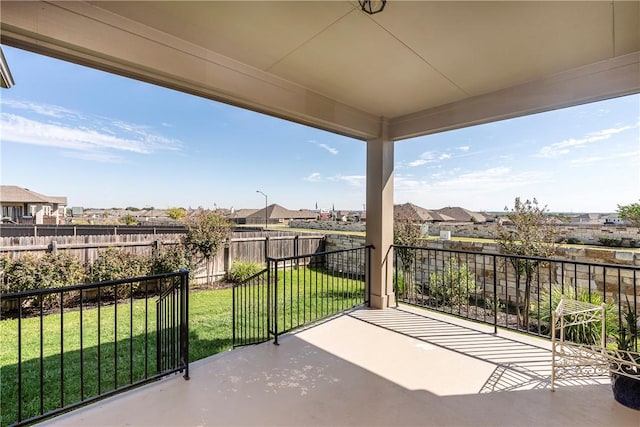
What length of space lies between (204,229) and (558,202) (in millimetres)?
7161

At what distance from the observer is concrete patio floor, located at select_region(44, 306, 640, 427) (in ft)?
5.60

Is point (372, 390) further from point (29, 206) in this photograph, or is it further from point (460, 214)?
point (29, 206)

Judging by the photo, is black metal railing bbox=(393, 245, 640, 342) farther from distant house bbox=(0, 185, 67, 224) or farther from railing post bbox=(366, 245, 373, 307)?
distant house bbox=(0, 185, 67, 224)

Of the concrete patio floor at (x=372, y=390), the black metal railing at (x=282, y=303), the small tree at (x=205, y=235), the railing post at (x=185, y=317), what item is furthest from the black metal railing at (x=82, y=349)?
the small tree at (x=205, y=235)

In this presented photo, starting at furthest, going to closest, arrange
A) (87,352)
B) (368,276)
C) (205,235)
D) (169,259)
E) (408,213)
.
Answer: (205,235) → (408,213) → (169,259) → (368,276) → (87,352)

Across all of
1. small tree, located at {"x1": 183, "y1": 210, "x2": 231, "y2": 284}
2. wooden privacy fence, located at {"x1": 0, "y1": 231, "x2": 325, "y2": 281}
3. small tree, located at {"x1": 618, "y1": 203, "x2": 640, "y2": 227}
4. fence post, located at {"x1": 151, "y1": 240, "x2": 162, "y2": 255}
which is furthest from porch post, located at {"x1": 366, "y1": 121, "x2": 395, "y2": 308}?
fence post, located at {"x1": 151, "y1": 240, "x2": 162, "y2": 255}

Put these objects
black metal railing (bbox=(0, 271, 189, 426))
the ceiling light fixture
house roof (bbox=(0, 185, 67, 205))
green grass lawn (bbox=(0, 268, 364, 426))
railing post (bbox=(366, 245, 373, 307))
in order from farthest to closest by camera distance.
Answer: house roof (bbox=(0, 185, 67, 205)) → railing post (bbox=(366, 245, 373, 307)) → green grass lawn (bbox=(0, 268, 364, 426)) → black metal railing (bbox=(0, 271, 189, 426)) → the ceiling light fixture

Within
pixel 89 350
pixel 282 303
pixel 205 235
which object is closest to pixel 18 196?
pixel 205 235

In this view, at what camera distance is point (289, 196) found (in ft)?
47.1

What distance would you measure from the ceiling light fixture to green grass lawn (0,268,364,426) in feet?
7.50

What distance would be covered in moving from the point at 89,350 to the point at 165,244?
11.0ft

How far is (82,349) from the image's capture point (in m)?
1.77

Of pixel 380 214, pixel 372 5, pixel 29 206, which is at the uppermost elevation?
pixel 372 5

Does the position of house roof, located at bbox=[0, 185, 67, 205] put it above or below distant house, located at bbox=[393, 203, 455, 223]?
above
